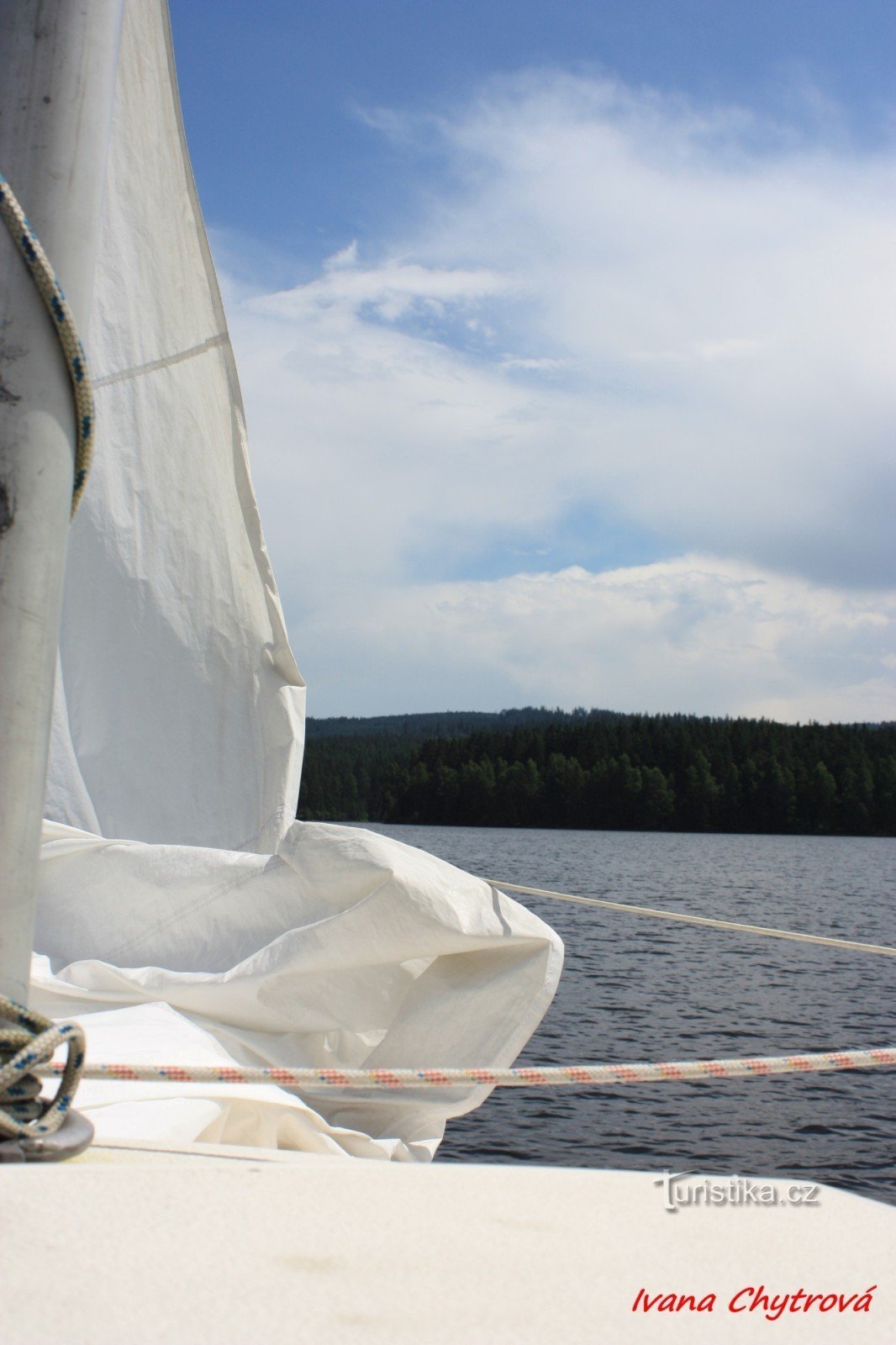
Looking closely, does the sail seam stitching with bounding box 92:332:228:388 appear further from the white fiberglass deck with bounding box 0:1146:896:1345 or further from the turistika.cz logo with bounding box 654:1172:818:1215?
the turistika.cz logo with bounding box 654:1172:818:1215

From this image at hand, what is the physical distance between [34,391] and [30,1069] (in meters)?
0.86

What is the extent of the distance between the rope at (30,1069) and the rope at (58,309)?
70 cm

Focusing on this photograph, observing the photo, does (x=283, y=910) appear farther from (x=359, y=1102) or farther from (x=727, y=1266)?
(x=727, y=1266)

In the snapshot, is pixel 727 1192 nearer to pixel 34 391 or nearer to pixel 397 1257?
pixel 397 1257

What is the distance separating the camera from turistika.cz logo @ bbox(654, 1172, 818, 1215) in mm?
1313

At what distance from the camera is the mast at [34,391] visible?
1372 millimetres

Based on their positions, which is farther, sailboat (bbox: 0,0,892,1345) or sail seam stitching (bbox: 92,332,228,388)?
sail seam stitching (bbox: 92,332,228,388)

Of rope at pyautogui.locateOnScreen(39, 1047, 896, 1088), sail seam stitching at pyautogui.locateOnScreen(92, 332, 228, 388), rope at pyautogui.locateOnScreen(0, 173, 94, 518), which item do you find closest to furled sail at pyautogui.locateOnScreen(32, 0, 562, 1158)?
sail seam stitching at pyautogui.locateOnScreen(92, 332, 228, 388)

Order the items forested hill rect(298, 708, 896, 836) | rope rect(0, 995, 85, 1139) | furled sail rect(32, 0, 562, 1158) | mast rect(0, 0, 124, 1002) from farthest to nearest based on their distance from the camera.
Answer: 1. forested hill rect(298, 708, 896, 836)
2. furled sail rect(32, 0, 562, 1158)
3. mast rect(0, 0, 124, 1002)
4. rope rect(0, 995, 85, 1139)

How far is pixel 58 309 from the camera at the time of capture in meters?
1.41

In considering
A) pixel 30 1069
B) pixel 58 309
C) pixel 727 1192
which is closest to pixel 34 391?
pixel 58 309

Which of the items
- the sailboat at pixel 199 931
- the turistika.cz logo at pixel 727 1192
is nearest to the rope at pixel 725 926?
the sailboat at pixel 199 931

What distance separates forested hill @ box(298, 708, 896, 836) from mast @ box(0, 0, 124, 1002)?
8659 cm

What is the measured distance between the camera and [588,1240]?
113cm
